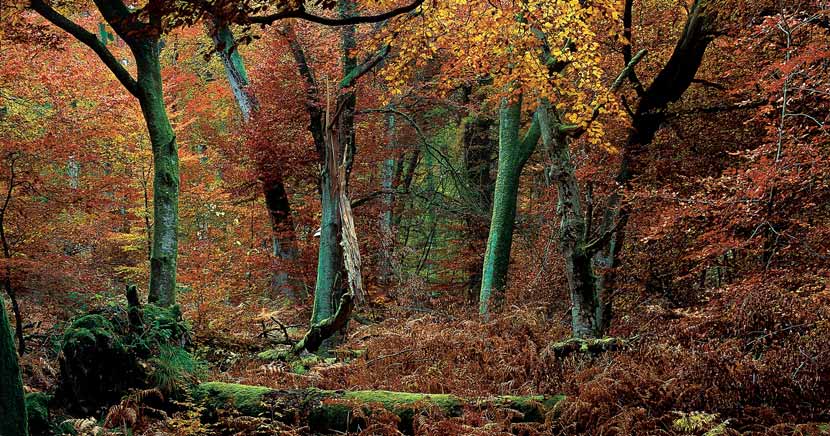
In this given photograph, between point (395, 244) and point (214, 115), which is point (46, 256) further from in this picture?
point (214, 115)

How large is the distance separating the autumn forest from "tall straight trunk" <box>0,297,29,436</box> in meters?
0.01

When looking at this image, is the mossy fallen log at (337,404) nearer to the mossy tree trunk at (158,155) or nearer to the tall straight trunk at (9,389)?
the tall straight trunk at (9,389)

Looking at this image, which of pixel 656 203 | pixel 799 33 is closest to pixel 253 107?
pixel 656 203

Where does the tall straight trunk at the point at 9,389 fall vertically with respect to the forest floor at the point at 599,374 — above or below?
above

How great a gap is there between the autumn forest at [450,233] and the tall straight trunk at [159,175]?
0.04 meters

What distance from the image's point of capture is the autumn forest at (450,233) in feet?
16.4

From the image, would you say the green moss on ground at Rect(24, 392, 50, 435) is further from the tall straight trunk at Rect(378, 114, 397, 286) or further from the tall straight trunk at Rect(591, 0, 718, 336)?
the tall straight trunk at Rect(378, 114, 397, 286)

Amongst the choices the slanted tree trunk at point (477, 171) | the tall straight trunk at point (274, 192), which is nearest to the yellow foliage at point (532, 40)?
the tall straight trunk at point (274, 192)

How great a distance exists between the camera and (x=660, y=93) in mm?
10383

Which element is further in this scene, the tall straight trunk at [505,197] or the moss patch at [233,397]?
the tall straight trunk at [505,197]

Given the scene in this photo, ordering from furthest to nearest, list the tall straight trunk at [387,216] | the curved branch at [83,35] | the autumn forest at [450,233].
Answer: the tall straight trunk at [387,216], the curved branch at [83,35], the autumn forest at [450,233]

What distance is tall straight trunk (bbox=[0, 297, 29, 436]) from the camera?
3348 mm

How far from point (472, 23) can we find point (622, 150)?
3.49 metres

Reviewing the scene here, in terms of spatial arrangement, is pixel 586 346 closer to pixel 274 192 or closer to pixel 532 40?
pixel 532 40
